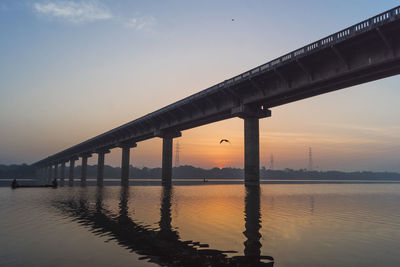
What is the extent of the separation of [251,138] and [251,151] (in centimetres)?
223

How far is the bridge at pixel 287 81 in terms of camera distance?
104ft

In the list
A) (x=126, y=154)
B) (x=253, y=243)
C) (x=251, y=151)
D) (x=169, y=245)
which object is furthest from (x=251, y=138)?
(x=126, y=154)

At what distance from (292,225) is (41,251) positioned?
997 centimetres

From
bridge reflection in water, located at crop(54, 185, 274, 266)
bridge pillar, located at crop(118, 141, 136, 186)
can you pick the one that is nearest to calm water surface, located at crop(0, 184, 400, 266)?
bridge reflection in water, located at crop(54, 185, 274, 266)

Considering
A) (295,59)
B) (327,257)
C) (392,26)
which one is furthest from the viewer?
(295,59)

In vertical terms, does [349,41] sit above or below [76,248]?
above

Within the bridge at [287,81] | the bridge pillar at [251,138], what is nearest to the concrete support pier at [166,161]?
the bridge at [287,81]

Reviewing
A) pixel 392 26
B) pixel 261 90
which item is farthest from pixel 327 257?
pixel 261 90

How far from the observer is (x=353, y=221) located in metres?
15.2

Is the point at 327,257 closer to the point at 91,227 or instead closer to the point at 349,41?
the point at 91,227

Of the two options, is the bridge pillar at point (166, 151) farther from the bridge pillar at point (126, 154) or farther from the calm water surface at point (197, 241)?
the calm water surface at point (197, 241)

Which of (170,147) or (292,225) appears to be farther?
(170,147)

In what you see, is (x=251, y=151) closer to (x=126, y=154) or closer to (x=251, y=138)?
(x=251, y=138)

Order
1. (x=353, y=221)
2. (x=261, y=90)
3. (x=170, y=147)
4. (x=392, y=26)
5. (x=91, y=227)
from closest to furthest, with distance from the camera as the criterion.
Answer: (x=91, y=227) → (x=353, y=221) → (x=392, y=26) → (x=261, y=90) → (x=170, y=147)
